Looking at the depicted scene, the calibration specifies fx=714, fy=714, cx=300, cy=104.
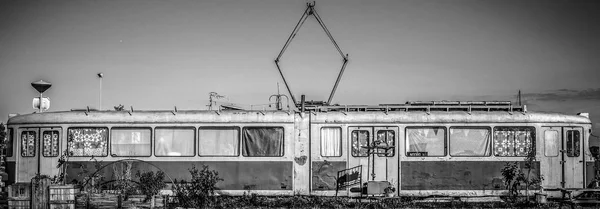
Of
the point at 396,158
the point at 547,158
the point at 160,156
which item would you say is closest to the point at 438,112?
the point at 396,158

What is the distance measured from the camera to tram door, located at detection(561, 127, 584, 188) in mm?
20047

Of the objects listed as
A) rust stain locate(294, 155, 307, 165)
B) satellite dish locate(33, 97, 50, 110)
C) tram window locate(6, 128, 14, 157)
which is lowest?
rust stain locate(294, 155, 307, 165)

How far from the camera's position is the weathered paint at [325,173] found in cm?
1986

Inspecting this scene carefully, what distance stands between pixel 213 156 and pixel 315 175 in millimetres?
2915

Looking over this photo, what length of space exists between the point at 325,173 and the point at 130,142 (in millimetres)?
5600

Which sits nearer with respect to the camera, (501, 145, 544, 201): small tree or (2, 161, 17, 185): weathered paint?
(501, 145, 544, 201): small tree

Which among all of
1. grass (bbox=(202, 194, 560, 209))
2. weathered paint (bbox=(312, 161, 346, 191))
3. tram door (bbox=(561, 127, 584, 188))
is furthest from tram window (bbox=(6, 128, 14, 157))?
tram door (bbox=(561, 127, 584, 188))

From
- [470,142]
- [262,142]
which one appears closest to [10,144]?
[262,142]

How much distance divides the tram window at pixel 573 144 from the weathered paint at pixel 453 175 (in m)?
1.06

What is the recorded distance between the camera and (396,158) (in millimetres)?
19969

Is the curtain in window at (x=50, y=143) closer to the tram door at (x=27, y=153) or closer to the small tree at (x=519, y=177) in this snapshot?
the tram door at (x=27, y=153)

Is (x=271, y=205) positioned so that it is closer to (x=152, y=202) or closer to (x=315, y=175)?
(x=315, y=175)

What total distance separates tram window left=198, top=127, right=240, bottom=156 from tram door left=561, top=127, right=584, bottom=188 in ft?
30.3

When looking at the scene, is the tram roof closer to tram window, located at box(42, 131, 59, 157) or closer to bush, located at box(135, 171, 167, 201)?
tram window, located at box(42, 131, 59, 157)
